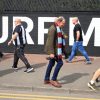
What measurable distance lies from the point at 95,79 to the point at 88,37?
5.93 m

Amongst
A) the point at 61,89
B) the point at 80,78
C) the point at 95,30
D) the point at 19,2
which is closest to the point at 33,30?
the point at 19,2

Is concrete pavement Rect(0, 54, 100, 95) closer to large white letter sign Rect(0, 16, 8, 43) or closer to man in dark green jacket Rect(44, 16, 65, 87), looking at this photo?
man in dark green jacket Rect(44, 16, 65, 87)

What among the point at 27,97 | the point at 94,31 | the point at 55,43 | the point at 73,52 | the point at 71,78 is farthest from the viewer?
the point at 94,31

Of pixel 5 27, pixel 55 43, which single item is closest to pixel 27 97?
pixel 55 43

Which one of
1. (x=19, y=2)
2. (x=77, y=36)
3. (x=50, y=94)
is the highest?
(x=19, y=2)

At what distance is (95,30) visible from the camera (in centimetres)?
1688

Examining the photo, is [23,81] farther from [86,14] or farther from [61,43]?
[86,14]

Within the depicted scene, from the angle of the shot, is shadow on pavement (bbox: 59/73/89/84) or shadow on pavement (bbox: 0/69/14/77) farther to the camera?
shadow on pavement (bbox: 0/69/14/77)

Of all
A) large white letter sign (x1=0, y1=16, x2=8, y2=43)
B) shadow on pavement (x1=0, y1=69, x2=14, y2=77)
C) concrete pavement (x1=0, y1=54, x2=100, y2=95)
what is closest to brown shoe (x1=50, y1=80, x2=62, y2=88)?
concrete pavement (x1=0, y1=54, x2=100, y2=95)

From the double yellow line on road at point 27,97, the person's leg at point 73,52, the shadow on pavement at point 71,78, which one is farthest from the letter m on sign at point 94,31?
the double yellow line on road at point 27,97

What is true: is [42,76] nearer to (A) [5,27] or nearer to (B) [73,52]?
(B) [73,52]

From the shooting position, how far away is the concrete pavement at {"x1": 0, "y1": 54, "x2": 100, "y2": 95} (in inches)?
449

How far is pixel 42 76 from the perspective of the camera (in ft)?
42.5

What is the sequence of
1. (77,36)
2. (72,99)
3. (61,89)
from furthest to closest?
(77,36) < (61,89) < (72,99)
